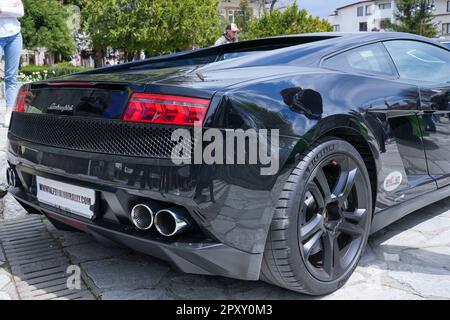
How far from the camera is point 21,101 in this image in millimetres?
2619

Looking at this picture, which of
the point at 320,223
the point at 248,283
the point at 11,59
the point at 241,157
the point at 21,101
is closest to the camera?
the point at 241,157

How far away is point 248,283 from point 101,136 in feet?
3.46

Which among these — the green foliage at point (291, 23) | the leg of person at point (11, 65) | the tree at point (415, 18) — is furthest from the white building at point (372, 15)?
the leg of person at point (11, 65)

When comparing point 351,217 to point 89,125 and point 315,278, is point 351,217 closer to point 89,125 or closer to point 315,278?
point 315,278

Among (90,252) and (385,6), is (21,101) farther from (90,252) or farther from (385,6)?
(385,6)

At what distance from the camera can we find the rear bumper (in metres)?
1.83

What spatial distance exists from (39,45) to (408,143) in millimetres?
22579

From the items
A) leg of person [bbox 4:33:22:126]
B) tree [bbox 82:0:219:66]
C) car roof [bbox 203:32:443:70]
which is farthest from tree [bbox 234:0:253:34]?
car roof [bbox 203:32:443:70]

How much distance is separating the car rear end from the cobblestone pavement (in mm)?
358

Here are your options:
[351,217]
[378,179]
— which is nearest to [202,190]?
[351,217]

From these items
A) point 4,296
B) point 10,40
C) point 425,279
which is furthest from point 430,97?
point 10,40

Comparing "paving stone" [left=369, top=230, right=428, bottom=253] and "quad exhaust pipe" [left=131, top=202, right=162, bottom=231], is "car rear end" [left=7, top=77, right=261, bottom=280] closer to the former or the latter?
"quad exhaust pipe" [left=131, top=202, right=162, bottom=231]

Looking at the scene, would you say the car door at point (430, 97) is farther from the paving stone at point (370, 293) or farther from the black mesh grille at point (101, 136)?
the black mesh grille at point (101, 136)

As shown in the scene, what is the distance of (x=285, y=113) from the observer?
6.43 ft
